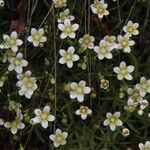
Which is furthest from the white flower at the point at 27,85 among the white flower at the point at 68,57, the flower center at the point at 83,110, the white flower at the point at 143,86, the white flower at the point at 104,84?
the white flower at the point at 143,86

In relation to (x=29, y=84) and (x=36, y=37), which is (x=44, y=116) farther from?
(x=36, y=37)

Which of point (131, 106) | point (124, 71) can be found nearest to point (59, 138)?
point (131, 106)

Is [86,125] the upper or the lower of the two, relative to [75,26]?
lower

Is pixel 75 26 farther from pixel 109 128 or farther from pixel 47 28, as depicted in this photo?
pixel 109 128

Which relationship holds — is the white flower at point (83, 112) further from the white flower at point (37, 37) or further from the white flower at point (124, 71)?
the white flower at point (37, 37)

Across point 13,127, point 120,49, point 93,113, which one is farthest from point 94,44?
point 13,127

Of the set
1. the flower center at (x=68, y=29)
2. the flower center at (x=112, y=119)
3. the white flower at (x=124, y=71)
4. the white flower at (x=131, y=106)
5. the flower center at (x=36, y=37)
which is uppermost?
the flower center at (x=68, y=29)
